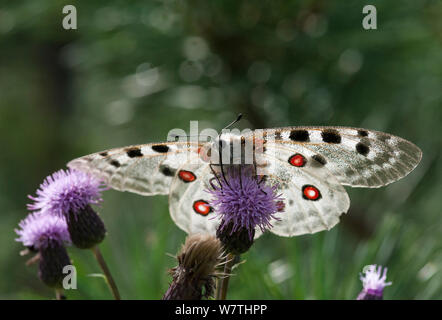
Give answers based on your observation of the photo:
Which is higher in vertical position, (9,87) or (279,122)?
(9,87)

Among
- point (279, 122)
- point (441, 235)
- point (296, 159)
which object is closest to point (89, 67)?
point (279, 122)

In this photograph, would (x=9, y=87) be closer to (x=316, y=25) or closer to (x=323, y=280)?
(x=316, y=25)

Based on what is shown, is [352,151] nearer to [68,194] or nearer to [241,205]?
[241,205]

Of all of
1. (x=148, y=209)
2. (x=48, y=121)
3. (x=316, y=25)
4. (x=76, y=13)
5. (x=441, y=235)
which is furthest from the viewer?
(x=48, y=121)

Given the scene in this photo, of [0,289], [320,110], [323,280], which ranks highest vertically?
[320,110]

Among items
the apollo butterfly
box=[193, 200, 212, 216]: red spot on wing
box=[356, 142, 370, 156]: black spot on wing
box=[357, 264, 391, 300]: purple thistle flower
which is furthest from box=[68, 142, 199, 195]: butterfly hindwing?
box=[357, 264, 391, 300]: purple thistle flower
